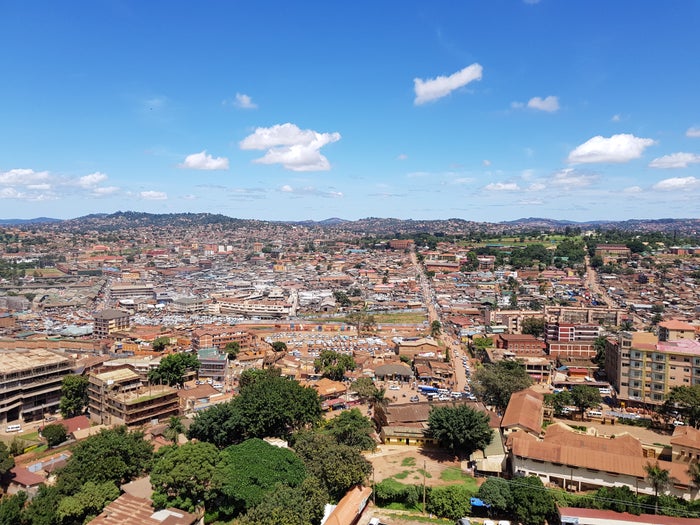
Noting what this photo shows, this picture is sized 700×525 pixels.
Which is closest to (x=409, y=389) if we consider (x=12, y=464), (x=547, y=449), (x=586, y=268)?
(x=547, y=449)

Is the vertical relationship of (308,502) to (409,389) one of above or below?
above

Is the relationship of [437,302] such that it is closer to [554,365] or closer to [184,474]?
[554,365]

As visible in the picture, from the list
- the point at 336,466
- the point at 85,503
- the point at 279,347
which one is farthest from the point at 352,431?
the point at 279,347

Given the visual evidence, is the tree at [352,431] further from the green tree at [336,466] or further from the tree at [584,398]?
the tree at [584,398]

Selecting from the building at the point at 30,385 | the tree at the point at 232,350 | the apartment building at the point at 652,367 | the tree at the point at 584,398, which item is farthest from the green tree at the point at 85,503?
the apartment building at the point at 652,367

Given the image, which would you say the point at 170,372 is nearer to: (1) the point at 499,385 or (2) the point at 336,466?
(2) the point at 336,466

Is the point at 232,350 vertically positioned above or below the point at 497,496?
below
